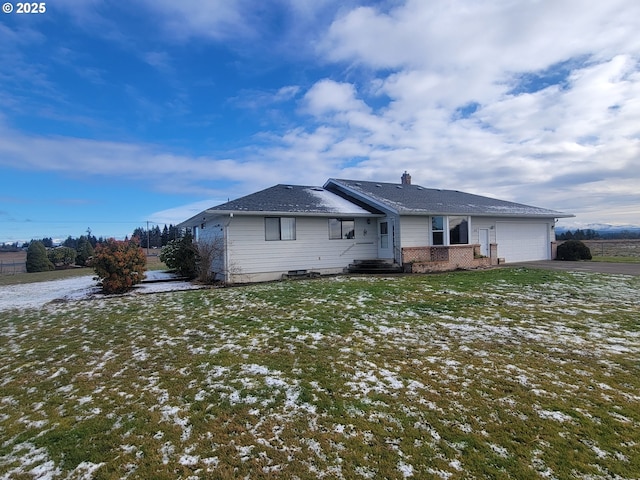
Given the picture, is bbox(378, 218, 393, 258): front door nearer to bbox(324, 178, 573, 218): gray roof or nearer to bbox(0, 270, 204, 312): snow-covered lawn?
bbox(324, 178, 573, 218): gray roof

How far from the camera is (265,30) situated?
12250mm

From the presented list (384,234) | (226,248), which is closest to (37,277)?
(226,248)

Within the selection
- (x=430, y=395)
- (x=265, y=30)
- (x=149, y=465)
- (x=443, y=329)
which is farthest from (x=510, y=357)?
(x=265, y=30)

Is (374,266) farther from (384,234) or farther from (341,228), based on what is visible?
(341,228)

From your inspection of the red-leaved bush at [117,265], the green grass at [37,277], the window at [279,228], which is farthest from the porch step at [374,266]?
the green grass at [37,277]

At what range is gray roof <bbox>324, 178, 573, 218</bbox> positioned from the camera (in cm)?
1629

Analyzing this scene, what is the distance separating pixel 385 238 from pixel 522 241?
997cm

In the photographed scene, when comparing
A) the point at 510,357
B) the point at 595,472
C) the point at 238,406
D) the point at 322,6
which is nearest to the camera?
the point at 595,472

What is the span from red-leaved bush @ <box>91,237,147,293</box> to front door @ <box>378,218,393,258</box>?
10.7 m

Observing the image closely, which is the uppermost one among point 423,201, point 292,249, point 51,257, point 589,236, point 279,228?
point 423,201

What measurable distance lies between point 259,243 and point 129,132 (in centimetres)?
1246

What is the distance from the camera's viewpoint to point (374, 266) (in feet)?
51.6

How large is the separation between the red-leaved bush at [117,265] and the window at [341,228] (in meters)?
8.03

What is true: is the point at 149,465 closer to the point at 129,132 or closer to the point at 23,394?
the point at 23,394
